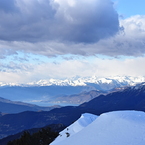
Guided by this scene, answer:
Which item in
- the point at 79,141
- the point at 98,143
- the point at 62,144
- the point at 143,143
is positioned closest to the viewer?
the point at 143,143

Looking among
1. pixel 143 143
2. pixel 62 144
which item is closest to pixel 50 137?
pixel 62 144

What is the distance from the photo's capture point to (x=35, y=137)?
95875 millimetres

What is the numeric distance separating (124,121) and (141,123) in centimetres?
345

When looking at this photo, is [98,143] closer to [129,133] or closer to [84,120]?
[129,133]

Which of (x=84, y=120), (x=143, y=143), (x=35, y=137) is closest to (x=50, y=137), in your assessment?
(x=35, y=137)

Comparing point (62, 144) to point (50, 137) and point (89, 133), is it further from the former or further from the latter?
point (50, 137)

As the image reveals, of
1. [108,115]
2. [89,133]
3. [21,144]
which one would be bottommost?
[21,144]

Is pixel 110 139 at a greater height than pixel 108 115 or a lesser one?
lesser

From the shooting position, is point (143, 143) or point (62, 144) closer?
point (143, 143)

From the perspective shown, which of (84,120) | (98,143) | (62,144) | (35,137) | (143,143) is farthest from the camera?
(84,120)

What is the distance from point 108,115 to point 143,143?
15738 mm

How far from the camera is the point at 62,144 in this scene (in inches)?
2111

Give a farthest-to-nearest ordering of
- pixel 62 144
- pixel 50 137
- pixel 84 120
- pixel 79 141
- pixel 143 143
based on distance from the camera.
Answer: pixel 84 120 < pixel 50 137 < pixel 62 144 < pixel 79 141 < pixel 143 143

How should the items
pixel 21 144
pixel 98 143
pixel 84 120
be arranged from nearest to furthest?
pixel 98 143
pixel 21 144
pixel 84 120
